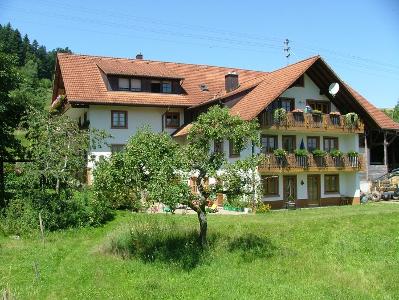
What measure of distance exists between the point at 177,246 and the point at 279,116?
1306 centimetres

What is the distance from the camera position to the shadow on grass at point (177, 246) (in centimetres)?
1669

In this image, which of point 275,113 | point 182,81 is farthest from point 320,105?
point 182,81

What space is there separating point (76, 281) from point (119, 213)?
31.4 ft

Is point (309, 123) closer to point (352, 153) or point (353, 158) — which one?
point (352, 153)

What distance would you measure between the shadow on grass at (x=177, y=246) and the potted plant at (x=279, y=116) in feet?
34.6

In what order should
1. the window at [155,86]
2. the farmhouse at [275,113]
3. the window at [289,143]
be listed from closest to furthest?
the farmhouse at [275,113]
the window at [289,143]
the window at [155,86]

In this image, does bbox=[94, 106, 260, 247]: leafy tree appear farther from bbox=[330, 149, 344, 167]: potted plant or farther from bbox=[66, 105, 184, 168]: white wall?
bbox=[66, 105, 184, 168]: white wall

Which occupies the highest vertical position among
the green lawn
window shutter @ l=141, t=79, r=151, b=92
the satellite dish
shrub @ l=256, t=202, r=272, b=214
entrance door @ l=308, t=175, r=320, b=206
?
window shutter @ l=141, t=79, r=151, b=92

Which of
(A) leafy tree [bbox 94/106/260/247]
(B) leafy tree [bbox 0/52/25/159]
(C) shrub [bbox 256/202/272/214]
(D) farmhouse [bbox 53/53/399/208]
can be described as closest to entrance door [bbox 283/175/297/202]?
(D) farmhouse [bbox 53/53/399/208]

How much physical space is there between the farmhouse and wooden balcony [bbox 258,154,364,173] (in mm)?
59

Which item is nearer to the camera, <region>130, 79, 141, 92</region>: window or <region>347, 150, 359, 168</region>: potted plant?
<region>347, 150, 359, 168</region>: potted plant

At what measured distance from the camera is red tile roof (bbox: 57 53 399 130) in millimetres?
29438

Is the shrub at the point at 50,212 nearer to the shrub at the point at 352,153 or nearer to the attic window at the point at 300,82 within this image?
the attic window at the point at 300,82

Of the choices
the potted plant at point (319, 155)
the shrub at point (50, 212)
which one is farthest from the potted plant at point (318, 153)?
the shrub at point (50, 212)
